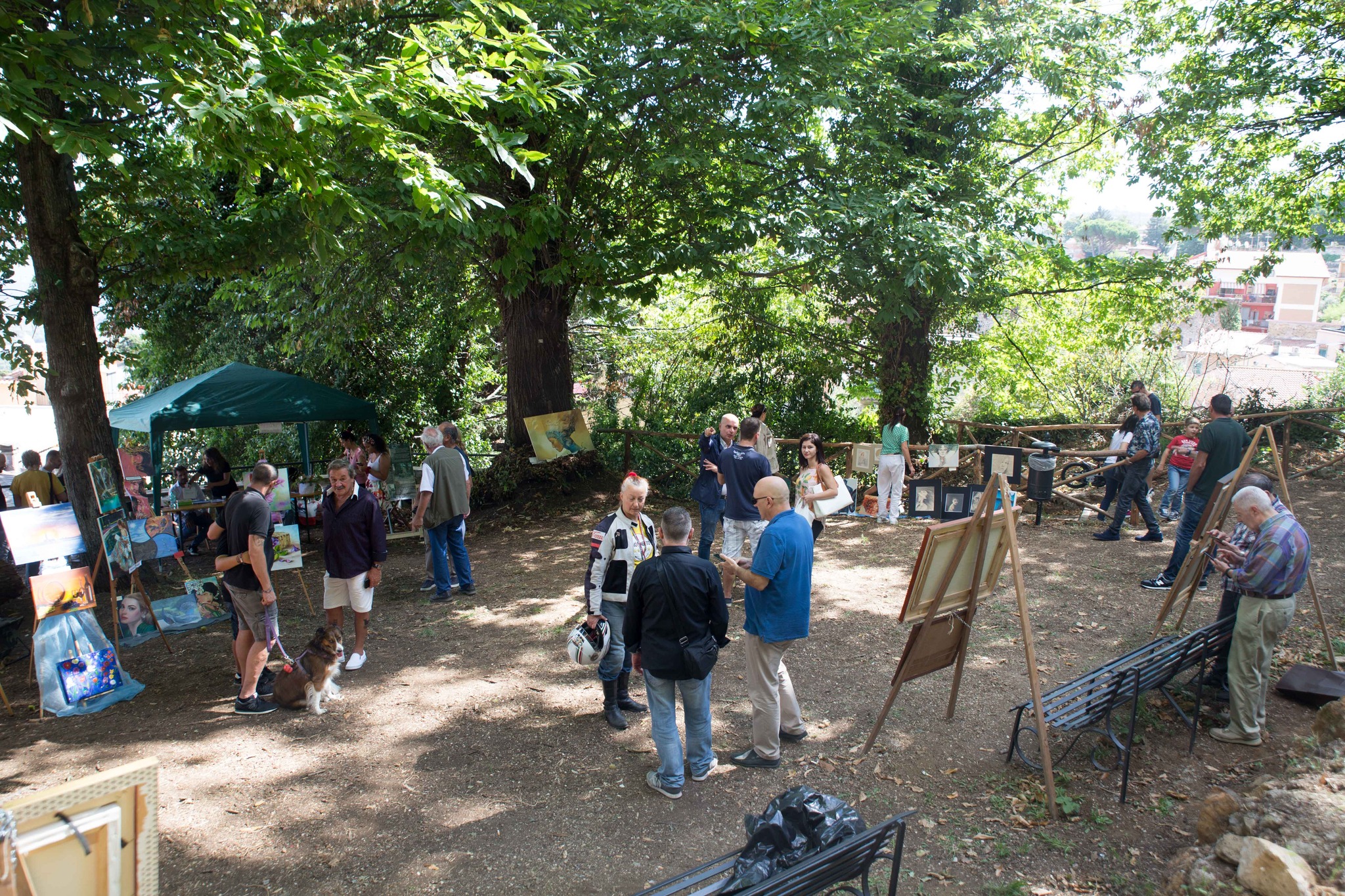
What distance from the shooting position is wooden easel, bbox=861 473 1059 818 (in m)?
4.38

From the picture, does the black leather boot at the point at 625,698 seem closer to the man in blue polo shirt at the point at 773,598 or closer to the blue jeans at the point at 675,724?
the blue jeans at the point at 675,724

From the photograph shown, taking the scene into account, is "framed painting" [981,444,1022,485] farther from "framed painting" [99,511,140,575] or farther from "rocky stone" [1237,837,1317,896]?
"framed painting" [99,511,140,575]

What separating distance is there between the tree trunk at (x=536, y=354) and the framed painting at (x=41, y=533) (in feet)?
22.5

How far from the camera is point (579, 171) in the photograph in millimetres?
11172

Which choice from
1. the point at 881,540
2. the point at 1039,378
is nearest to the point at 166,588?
the point at 881,540

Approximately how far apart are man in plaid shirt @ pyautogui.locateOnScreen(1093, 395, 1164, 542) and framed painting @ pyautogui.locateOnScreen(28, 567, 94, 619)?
10756mm

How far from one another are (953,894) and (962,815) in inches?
26.8

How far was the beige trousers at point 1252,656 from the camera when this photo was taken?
483 centimetres

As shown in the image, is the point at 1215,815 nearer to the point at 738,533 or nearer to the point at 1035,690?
the point at 1035,690

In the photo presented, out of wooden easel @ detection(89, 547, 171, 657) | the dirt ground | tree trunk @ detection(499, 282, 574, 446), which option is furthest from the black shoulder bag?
tree trunk @ detection(499, 282, 574, 446)

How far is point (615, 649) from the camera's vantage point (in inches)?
213

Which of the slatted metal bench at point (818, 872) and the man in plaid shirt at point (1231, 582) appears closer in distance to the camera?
the slatted metal bench at point (818, 872)

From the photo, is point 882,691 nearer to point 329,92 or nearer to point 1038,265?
point 329,92

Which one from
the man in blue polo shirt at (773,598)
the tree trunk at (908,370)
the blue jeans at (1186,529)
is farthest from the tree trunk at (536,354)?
the blue jeans at (1186,529)
